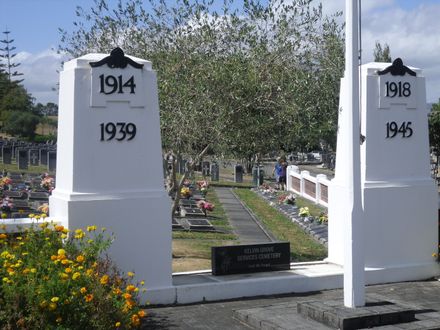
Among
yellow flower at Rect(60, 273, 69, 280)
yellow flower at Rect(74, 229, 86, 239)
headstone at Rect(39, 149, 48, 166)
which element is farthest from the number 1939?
headstone at Rect(39, 149, 48, 166)

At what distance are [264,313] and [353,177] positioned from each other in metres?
1.85

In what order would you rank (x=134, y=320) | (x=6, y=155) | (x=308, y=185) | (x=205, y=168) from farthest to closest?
(x=205, y=168), (x=6, y=155), (x=308, y=185), (x=134, y=320)

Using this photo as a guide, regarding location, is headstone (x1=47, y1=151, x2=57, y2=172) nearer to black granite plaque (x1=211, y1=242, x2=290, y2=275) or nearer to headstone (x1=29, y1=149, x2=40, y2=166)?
headstone (x1=29, y1=149, x2=40, y2=166)

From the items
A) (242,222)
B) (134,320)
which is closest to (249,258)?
(134,320)

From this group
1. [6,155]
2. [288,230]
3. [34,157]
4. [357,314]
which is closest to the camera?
[357,314]

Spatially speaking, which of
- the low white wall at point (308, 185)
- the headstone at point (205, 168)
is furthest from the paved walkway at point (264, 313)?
the headstone at point (205, 168)

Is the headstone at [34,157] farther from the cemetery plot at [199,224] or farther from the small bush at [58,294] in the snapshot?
the small bush at [58,294]

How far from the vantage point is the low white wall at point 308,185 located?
2542 centimetres

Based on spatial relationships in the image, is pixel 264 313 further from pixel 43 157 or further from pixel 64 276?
pixel 43 157

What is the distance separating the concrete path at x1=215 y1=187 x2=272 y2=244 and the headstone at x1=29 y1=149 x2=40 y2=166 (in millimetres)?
12214

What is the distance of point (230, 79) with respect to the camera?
1058cm

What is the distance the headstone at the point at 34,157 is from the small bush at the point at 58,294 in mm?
30290

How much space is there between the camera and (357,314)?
7016 millimetres

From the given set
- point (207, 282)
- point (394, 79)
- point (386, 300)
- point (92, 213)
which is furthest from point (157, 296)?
point (394, 79)
